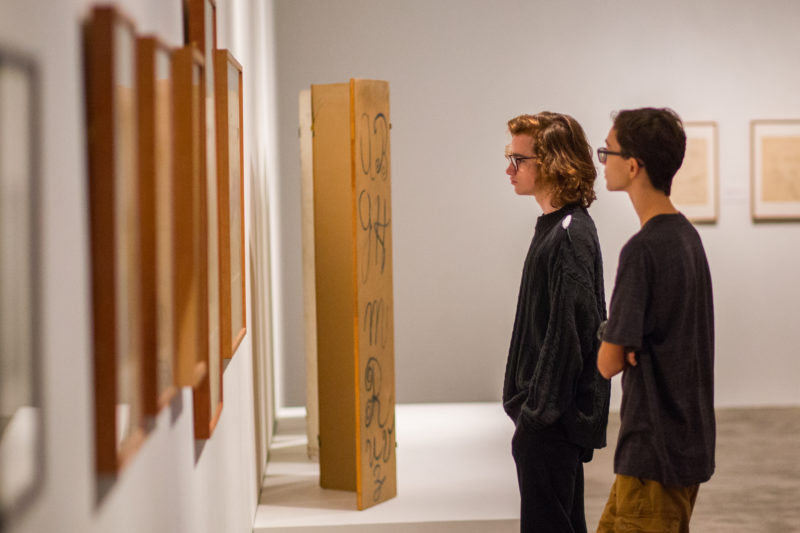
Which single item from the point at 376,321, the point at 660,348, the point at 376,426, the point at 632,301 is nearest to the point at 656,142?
the point at 632,301

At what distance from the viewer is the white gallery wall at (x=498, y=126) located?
6262mm

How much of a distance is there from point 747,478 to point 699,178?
8.03ft

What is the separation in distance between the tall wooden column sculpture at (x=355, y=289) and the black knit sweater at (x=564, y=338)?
43.5 inches

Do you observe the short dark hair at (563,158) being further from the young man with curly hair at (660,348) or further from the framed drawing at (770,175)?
the framed drawing at (770,175)

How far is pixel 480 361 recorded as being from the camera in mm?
6367

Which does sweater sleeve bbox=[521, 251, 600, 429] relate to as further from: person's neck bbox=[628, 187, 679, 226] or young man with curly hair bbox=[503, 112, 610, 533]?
person's neck bbox=[628, 187, 679, 226]

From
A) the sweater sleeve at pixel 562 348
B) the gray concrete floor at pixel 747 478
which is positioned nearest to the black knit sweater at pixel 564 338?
the sweater sleeve at pixel 562 348

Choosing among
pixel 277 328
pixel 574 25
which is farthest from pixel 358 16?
pixel 277 328

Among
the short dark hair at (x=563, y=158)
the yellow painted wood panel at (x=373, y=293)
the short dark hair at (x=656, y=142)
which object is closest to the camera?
the short dark hair at (x=656, y=142)

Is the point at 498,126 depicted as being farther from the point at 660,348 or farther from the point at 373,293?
the point at 660,348

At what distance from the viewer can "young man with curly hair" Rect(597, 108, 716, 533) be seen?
2033 mm

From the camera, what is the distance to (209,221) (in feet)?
6.99

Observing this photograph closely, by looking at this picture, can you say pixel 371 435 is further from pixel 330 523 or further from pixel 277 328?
pixel 277 328

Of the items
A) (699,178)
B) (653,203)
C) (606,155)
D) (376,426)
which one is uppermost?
(699,178)
